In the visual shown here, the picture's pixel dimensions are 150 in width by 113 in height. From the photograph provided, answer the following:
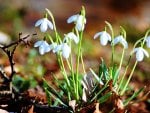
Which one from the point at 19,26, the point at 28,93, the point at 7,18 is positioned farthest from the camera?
the point at 7,18

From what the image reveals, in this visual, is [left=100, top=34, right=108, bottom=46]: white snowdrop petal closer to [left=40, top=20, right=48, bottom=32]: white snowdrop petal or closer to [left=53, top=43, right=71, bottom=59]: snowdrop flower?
[left=53, top=43, right=71, bottom=59]: snowdrop flower

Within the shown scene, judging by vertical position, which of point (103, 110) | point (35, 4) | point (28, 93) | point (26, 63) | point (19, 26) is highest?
point (35, 4)

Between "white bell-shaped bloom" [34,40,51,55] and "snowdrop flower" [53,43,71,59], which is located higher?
"white bell-shaped bloom" [34,40,51,55]

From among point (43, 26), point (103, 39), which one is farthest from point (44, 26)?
point (103, 39)

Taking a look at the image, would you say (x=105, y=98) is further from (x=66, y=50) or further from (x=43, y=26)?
(x=43, y=26)

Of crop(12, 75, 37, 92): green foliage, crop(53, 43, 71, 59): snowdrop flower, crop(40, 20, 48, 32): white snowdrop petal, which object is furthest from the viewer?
crop(12, 75, 37, 92): green foliage

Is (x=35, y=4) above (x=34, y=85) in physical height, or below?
above

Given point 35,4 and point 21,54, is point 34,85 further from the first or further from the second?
point 35,4

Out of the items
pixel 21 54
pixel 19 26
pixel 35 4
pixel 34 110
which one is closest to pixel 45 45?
pixel 34 110

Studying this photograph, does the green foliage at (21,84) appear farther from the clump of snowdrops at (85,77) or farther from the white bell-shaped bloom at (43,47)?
the white bell-shaped bloom at (43,47)

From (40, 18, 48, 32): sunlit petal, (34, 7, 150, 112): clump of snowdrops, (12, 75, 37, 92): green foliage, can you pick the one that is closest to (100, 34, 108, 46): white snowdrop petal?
(34, 7, 150, 112): clump of snowdrops

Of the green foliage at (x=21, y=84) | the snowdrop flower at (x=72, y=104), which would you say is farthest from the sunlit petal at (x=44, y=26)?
the green foliage at (x=21, y=84)
